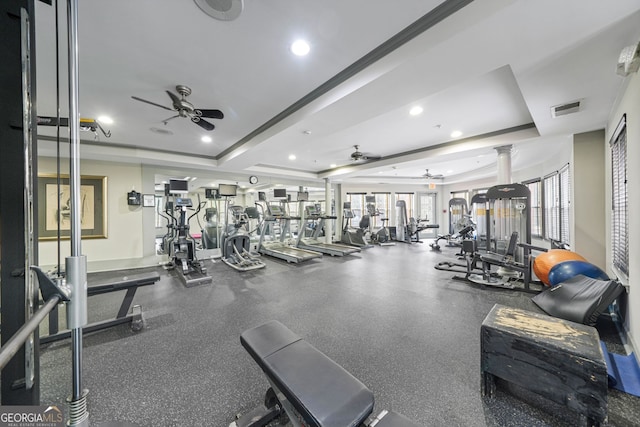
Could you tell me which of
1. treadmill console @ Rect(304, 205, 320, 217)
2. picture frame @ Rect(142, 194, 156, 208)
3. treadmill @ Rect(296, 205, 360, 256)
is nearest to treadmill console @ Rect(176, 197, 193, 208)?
picture frame @ Rect(142, 194, 156, 208)

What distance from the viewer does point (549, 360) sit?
4.80 ft

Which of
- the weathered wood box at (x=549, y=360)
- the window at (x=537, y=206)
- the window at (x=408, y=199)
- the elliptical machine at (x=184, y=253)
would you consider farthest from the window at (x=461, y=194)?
the elliptical machine at (x=184, y=253)

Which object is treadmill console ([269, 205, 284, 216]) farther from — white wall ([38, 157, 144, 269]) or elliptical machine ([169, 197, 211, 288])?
white wall ([38, 157, 144, 269])

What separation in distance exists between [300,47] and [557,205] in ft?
20.8

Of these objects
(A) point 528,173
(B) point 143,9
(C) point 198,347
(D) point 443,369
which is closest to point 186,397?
(C) point 198,347

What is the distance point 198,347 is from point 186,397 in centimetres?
65

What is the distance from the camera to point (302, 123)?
3326mm

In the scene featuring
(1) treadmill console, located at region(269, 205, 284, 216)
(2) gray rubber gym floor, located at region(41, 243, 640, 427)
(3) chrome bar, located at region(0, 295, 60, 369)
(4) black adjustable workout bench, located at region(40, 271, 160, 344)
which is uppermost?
(1) treadmill console, located at region(269, 205, 284, 216)

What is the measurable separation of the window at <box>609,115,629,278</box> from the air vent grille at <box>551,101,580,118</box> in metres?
0.44

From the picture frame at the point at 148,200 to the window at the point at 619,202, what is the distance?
8.01m

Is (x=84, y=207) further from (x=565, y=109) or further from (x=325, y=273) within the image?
(x=565, y=109)

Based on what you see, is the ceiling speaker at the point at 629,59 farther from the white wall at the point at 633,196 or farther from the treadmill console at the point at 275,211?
the treadmill console at the point at 275,211

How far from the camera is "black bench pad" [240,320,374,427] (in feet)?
3.20

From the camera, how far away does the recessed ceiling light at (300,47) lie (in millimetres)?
2057
